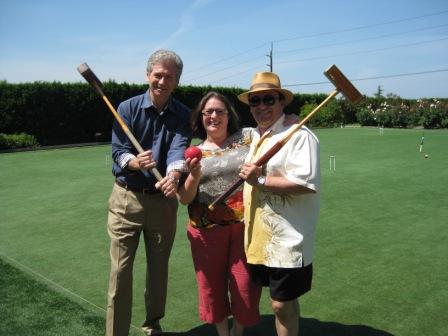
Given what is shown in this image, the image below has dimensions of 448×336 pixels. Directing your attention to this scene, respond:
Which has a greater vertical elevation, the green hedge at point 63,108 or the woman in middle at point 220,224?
the green hedge at point 63,108

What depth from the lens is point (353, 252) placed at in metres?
5.04

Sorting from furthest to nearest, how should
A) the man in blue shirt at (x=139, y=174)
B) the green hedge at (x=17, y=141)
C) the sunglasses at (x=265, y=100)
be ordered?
the green hedge at (x=17, y=141) → the man in blue shirt at (x=139, y=174) → the sunglasses at (x=265, y=100)

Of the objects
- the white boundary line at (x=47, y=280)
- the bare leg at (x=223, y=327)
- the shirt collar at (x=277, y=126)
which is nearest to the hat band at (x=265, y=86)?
the shirt collar at (x=277, y=126)

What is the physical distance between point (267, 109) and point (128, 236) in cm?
130

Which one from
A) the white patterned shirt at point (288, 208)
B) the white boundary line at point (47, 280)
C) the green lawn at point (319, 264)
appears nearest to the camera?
the white patterned shirt at point (288, 208)

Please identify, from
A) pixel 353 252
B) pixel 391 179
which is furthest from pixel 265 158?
pixel 391 179

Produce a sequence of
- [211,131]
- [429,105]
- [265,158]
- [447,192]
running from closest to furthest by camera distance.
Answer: [265,158] → [211,131] → [447,192] → [429,105]

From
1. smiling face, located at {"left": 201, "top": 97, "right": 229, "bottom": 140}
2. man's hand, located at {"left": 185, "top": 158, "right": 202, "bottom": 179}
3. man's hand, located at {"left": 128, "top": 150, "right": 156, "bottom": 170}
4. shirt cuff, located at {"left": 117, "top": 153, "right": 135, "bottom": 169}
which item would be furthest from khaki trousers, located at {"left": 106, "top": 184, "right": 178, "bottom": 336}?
smiling face, located at {"left": 201, "top": 97, "right": 229, "bottom": 140}

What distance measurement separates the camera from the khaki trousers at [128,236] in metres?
3.01

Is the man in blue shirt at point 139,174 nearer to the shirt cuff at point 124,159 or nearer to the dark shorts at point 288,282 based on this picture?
the shirt cuff at point 124,159

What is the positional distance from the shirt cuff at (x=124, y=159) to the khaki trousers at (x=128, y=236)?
0.22 m

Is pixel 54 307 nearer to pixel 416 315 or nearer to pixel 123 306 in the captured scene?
pixel 123 306

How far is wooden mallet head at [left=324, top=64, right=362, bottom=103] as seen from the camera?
9.23 feet

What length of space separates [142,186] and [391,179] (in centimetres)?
781
